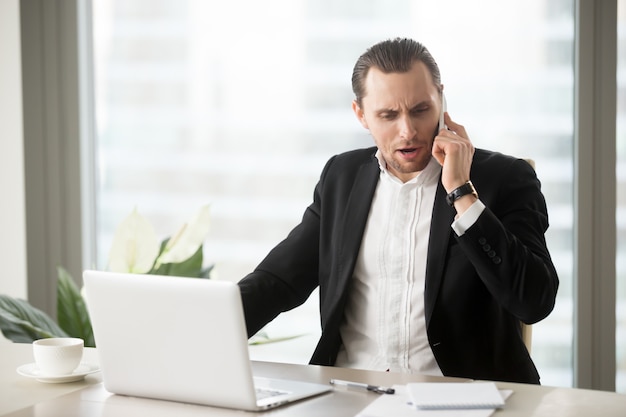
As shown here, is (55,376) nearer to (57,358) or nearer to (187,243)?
(57,358)

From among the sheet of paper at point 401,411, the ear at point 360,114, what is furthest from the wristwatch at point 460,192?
the sheet of paper at point 401,411

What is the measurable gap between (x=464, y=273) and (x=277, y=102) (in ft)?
4.98

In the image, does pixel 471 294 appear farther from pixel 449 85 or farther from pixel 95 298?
pixel 449 85

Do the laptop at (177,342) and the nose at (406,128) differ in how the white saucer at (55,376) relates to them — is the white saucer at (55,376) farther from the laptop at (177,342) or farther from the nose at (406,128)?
the nose at (406,128)

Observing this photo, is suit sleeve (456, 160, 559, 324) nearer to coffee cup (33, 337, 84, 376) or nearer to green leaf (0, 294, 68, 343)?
coffee cup (33, 337, 84, 376)

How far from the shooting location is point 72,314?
291cm

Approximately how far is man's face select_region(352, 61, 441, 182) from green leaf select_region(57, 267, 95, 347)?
139cm

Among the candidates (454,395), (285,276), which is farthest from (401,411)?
(285,276)

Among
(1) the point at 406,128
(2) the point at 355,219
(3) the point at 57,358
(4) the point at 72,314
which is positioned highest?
(1) the point at 406,128

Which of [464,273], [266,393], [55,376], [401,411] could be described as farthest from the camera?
[464,273]

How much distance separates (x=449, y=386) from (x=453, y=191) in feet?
1.97

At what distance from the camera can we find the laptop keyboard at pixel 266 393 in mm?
1480

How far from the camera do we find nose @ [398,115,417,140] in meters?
2.07

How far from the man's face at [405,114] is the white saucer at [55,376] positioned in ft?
3.08
